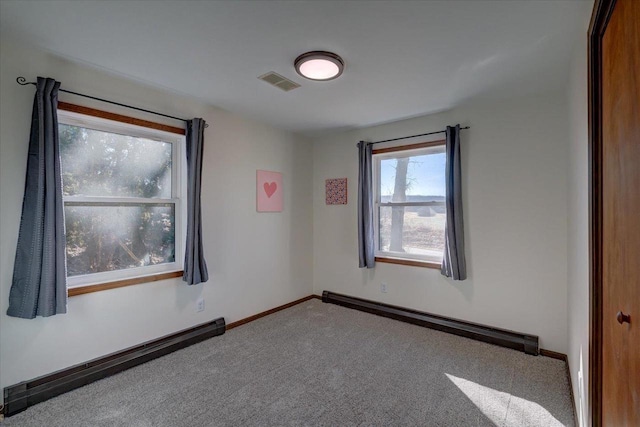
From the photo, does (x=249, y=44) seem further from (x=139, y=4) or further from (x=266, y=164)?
(x=266, y=164)

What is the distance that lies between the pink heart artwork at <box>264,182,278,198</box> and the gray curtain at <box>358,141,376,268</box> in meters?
1.08

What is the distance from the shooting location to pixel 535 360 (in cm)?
256

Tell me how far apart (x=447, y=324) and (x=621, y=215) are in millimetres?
2435

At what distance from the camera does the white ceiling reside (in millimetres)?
1604

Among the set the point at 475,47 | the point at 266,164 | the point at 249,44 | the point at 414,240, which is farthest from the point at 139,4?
the point at 414,240

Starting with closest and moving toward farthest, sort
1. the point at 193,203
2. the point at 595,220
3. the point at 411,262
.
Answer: the point at 595,220 → the point at 193,203 → the point at 411,262

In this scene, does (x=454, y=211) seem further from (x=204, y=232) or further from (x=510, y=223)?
(x=204, y=232)

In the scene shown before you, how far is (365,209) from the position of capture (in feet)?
12.2

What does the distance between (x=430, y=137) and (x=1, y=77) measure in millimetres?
3564

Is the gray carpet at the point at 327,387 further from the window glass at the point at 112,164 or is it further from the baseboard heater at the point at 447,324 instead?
the window glass at the point at 112,164

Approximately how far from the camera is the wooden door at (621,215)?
0.89m

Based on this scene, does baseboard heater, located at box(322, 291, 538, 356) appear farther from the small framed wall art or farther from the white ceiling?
the white ceiling

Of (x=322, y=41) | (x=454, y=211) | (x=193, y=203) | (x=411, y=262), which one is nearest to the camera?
(x=322, y=41)

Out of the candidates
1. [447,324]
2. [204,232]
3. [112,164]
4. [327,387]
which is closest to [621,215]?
[327,387]
